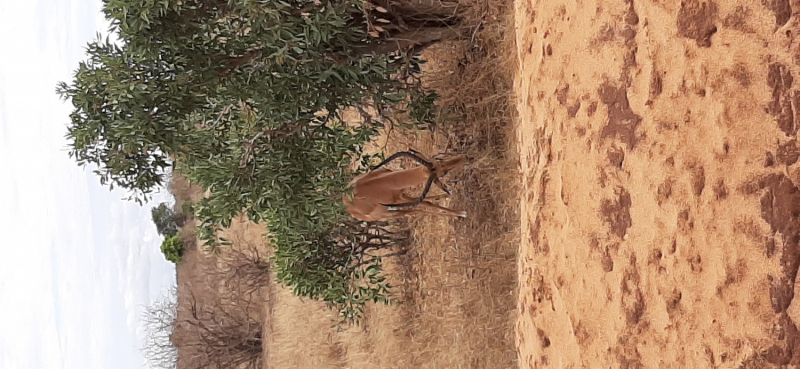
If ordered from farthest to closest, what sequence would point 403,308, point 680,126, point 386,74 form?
point 403,308 → point 386,74 → point 680,126

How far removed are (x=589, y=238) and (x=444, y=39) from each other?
272 cm

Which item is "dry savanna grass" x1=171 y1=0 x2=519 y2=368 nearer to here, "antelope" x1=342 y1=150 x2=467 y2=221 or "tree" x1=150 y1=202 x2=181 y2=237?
"antelope" x1=342 y1=150 x2=467 y2=221

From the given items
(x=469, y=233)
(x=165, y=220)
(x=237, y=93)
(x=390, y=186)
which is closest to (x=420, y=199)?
(x=390, y=186)

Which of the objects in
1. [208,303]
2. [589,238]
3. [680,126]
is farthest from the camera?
[208,303]

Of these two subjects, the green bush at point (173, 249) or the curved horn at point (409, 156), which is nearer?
the curved horn at point (409, 156)

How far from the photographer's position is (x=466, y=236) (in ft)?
16.3

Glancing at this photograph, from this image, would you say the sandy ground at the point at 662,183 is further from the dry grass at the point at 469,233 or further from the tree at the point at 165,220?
the tree at the point at 165,220

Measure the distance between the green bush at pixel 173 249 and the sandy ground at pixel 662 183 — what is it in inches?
340

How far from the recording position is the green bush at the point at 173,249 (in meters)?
10.1

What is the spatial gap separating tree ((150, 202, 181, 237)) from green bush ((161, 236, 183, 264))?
0.41 meters

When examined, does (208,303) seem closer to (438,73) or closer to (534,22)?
(438,73)

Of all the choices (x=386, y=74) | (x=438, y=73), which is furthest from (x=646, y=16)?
(x=438, y=73)

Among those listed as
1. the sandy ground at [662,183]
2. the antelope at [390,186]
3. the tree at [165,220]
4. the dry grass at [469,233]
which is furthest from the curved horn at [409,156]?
the tree at [165,220]

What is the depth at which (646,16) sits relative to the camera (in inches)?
70.7
